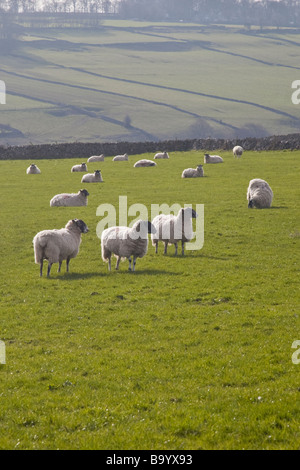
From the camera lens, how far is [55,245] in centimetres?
1825

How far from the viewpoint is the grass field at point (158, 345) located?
855cm

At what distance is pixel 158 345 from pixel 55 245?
282 inches

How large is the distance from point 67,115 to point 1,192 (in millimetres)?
115212

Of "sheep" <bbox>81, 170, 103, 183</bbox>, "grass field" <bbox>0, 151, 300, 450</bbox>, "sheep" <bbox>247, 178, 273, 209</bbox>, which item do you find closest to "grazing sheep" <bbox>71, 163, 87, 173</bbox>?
"sheep" <bbox>81, 170, 103, 183</bbox>

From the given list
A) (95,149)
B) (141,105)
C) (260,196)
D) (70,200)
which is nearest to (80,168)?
(95,149)

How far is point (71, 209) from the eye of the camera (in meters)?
30.6

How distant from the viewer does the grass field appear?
337 inches

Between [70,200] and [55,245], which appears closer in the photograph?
[55,245]

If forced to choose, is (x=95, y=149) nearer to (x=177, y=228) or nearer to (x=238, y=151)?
(x=238, y=151)

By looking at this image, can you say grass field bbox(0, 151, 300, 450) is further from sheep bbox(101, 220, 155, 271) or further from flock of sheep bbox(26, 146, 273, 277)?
sheep bbox(101, 220, 155, 271)

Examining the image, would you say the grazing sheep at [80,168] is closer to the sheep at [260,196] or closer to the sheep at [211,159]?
the sheep at [211,159]

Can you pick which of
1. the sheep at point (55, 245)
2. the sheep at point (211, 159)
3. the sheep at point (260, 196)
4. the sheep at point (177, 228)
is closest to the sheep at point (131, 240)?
the sheep at point (55, 245)

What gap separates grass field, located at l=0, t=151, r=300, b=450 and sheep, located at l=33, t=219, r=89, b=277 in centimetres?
68
